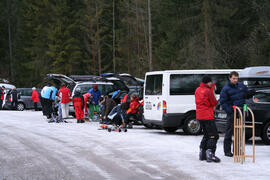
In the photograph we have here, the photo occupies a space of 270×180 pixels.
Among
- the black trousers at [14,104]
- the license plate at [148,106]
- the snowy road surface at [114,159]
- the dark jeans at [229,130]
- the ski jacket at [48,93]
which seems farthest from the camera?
the black trousers at [14,104]

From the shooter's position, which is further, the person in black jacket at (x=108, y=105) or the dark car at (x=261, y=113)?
the person in black jacket at (x=108, y=105)

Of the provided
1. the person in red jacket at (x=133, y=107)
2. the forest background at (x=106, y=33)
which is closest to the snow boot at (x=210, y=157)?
the person in red jacket at (x=133, y=107)

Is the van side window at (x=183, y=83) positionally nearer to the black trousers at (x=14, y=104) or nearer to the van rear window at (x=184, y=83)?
the van rear window at (x=184, y=83)

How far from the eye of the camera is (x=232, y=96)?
11.8 metres

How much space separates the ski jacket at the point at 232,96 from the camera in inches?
A: 464

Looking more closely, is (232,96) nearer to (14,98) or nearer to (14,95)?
(14,95)

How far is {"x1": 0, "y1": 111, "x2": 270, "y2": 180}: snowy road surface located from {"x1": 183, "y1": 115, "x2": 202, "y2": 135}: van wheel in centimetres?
A: 27

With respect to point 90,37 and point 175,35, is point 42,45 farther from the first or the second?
point 175,35

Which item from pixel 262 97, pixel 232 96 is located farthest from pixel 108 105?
pixel 232 96

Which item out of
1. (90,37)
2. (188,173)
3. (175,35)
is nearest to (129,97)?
(188,173)

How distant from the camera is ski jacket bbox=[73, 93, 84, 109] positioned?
2360cm

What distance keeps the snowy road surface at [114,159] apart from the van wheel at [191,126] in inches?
10.7

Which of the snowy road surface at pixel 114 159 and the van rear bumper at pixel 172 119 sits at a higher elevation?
the van rear bumper at pixel 172 119

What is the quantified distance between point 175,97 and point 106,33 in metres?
50.6
